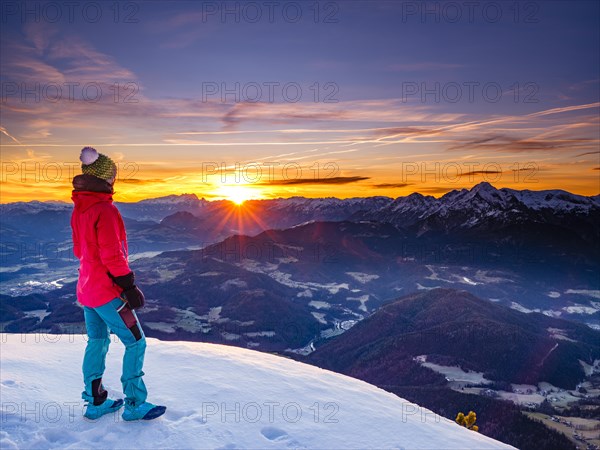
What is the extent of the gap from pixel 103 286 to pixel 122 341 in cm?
98

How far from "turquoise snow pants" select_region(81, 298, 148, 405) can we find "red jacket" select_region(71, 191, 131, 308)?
0.85 ft

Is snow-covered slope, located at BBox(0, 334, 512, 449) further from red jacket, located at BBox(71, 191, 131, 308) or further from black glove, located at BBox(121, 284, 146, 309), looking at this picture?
red jacket, located at BBox(71, 191, 131, 308)

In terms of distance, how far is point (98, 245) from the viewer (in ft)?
21.7

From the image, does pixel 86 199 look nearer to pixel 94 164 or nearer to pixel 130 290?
pixel 94 164

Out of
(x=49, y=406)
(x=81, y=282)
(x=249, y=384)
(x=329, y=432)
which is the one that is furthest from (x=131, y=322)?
(x=329, y=432)

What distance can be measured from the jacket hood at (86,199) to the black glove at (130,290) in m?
1.13

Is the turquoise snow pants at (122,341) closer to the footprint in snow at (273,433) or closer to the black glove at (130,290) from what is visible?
the black glove at (130,290)

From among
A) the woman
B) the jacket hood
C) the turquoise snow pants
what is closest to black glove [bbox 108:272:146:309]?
the woman

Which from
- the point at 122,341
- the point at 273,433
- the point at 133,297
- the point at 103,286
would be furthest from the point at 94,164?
the point at 273,433

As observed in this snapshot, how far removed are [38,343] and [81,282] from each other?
589 cm

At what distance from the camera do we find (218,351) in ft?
36.0

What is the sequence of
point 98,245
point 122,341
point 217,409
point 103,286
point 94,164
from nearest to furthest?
1. point 98,245
2. point 103,286
3. point 94,164
4. point 122,341
5. point 217,409

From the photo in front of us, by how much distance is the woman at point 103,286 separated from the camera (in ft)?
21.5

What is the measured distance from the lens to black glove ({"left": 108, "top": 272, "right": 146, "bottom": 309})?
6.55 meters
